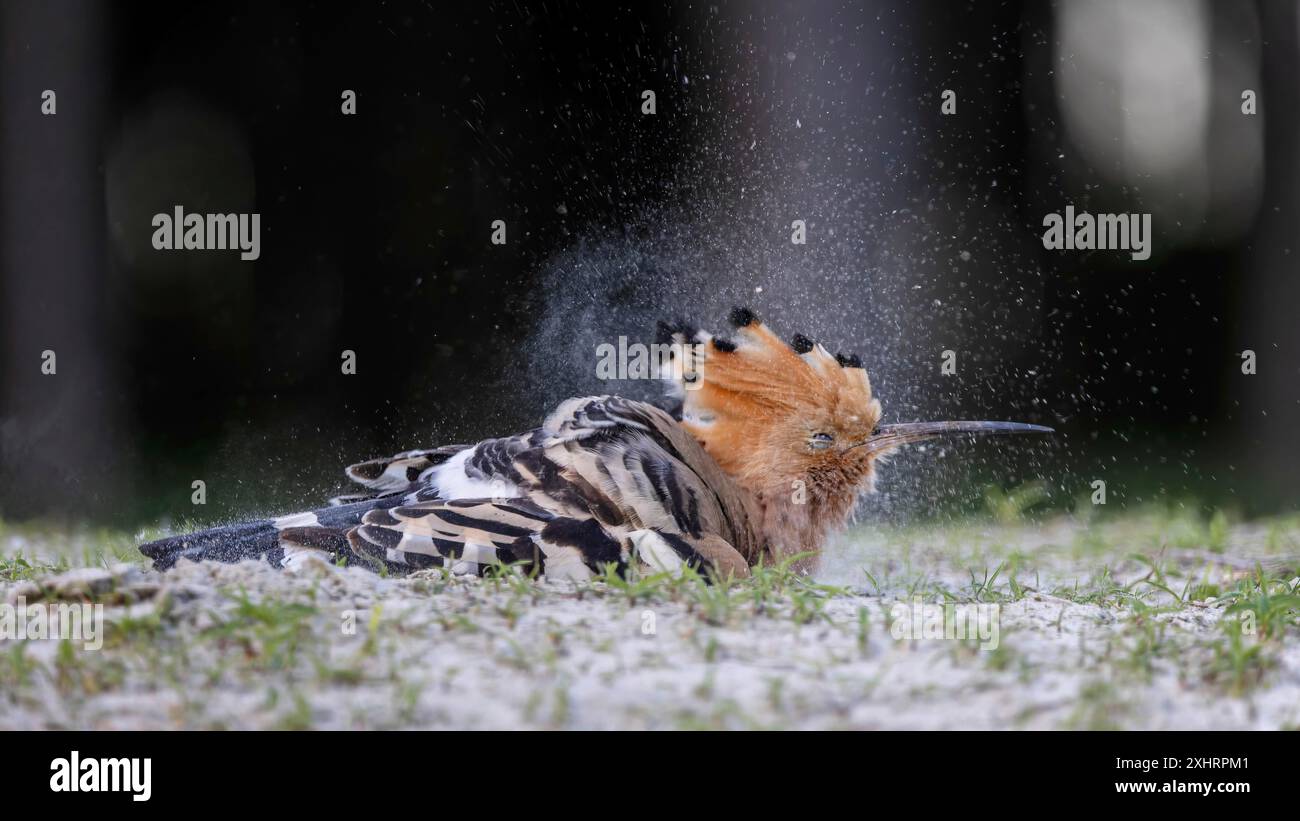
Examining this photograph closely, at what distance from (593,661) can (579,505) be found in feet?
3.20

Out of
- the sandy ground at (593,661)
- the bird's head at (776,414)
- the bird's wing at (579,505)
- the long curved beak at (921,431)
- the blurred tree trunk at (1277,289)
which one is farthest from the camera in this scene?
the blurred tree trunk at (1277,289)

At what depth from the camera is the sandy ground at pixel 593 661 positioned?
5.44ft

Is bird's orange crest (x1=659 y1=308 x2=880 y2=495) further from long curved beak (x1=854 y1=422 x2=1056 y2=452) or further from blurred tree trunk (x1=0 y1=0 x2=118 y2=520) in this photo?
blurred tree trunk (x1=0 y1=0 x2=118 y2=520)

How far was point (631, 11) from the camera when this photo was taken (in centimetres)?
543

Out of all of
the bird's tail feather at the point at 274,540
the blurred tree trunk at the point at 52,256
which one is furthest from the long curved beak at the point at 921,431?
the blurred tree trunk at the point at 52,256

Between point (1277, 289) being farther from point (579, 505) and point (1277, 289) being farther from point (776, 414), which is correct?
point (579, 505)

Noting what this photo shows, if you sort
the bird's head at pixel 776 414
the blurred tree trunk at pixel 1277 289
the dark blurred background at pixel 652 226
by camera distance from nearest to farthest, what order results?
the bird's head at pixel 776 414 < the blurred tree trunk at pixel 1277 289 < the dark blurred background at pixel 652 226

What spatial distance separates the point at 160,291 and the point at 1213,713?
5124 mm

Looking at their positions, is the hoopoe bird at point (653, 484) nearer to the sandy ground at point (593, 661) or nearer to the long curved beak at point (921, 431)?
the long curved beak at point (921, 431)

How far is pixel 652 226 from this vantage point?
538 cm

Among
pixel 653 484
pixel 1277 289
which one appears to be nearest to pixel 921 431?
pixel 653 484

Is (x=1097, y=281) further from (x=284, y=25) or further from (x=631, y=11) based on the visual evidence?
(x=284, y=25)
